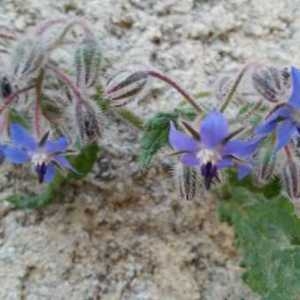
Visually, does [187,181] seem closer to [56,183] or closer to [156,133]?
[156,133]

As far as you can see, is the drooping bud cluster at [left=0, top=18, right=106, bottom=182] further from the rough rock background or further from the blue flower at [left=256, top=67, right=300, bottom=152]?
the blue flower at [left=256, top=67, right=300, bottom=152]

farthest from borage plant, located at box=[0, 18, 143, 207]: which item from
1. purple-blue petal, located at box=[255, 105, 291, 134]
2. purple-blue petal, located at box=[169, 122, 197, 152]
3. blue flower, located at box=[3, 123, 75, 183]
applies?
purple-blue petal, located at box=[255, 105, 291, 134]

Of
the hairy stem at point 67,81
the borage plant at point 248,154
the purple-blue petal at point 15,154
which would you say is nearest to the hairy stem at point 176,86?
the borage plant at point 248,154

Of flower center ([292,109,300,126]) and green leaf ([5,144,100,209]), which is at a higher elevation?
flower center ([292,109,300,126])

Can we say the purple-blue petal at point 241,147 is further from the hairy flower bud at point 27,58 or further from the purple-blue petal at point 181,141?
the hairy flower bud at point 27,58

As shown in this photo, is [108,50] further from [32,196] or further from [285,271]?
[285,271]

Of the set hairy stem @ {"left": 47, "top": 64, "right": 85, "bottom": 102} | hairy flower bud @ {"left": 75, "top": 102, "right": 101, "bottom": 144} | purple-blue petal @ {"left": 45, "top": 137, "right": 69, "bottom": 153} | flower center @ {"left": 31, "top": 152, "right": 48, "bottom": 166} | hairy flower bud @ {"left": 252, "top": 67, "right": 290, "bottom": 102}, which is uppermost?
hairy flower bud @ {"left": 252, "top": 67, "right": 290, "bottom": 102}
